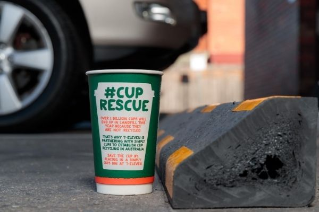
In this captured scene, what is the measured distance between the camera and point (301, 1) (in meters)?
5.74

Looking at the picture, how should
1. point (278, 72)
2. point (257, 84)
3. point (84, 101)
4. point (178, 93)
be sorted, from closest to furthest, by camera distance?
A: point (84, 101) < point (278, 72) < point (257, 84) < point (178, 93)

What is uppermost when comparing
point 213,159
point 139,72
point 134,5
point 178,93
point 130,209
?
point 134,5

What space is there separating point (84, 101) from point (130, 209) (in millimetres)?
2838

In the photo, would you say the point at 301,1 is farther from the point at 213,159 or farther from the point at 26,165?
the point at 213,159

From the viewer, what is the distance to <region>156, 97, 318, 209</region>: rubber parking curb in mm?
1814

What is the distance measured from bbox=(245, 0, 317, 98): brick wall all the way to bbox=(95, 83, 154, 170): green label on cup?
156 inches

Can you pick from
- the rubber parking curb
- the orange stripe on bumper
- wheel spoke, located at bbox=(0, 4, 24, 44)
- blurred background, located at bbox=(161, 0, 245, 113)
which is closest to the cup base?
the orange stripe on bumper

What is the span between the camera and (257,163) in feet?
6.07

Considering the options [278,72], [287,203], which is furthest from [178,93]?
[287,203]

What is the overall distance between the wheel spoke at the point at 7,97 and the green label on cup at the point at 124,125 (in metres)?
2.11

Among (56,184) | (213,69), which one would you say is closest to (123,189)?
(56,184)

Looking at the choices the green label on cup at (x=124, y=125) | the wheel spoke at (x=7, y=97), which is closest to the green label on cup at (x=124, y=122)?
the green label on cup at (x=124, y=125)

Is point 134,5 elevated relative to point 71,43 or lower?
elevated

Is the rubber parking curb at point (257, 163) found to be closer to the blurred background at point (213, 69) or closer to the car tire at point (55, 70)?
the car tire at point (55, 70)
